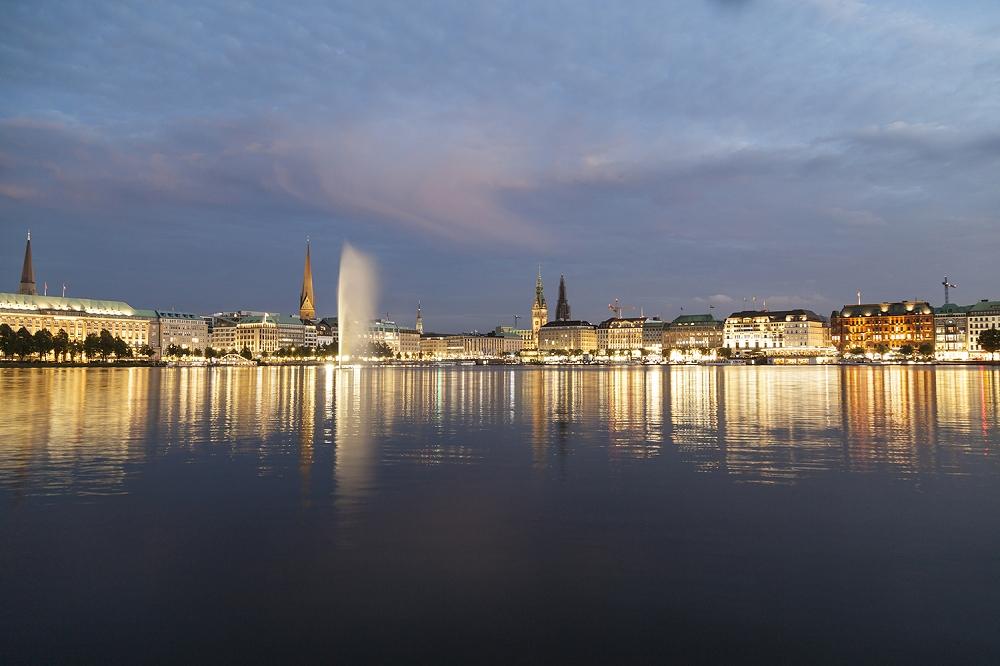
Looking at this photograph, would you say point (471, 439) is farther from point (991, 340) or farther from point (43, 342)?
point (991, 340)

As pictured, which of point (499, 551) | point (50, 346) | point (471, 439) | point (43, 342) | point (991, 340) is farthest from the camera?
point (991, 340)

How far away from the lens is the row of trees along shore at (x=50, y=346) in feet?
419

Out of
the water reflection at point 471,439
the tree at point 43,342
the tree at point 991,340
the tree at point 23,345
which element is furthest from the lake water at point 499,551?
the tree at point 991,340

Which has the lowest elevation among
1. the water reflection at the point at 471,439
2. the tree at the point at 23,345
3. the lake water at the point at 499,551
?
the lake water at the point at 499,551

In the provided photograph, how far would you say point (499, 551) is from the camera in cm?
1116

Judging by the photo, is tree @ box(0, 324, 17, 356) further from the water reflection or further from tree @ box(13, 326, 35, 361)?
the water reflection

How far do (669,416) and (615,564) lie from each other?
25.2 m

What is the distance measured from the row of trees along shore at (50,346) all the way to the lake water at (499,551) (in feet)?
406

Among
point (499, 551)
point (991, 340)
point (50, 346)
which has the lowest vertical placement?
point (499, 551)

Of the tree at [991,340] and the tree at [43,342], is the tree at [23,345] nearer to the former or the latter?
the tree at [43,342]

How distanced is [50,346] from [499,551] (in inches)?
5799

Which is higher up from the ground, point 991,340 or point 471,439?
point 991,340

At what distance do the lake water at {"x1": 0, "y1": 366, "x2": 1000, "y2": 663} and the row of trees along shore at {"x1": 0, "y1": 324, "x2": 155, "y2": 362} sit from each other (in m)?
124

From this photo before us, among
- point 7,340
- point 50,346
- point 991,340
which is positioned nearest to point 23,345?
point 7,340
